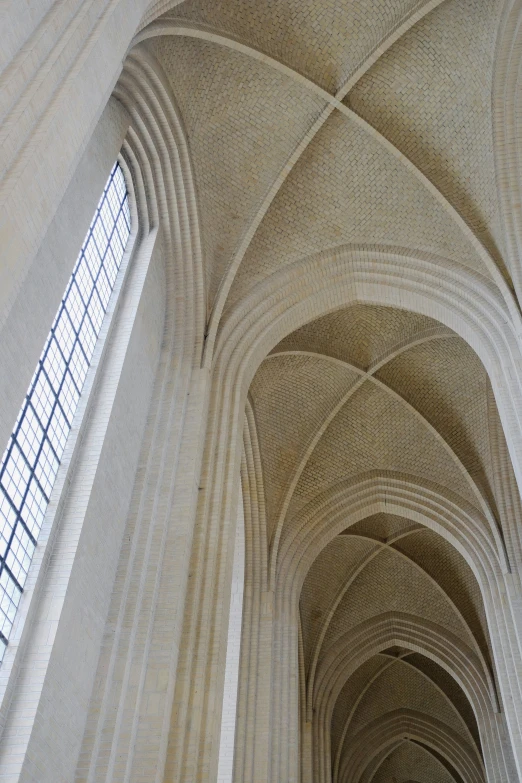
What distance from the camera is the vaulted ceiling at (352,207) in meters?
11.7

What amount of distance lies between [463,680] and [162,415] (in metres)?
12.3

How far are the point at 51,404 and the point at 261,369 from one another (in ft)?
24.8

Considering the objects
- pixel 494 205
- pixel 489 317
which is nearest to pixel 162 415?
pixel 489 317

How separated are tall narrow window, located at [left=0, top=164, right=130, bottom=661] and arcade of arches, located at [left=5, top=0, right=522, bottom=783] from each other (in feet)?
0.61

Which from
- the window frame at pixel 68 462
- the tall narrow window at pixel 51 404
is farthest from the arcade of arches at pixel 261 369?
the tall narrow window at pixel 51 404

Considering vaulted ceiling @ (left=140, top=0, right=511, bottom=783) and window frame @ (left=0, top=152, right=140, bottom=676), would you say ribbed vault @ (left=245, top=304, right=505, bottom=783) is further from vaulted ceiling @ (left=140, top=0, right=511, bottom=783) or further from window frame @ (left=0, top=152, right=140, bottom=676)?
window frame @ (left=0, top=152, right=140, bottom=676)

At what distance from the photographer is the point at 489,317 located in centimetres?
1187

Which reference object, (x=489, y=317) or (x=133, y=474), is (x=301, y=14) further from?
(x=133, y=474)

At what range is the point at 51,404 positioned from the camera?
8.38m

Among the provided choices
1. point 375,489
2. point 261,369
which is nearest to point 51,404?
point 261,369

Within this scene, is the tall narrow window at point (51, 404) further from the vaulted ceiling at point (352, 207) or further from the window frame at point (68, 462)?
the vaulted ceiling at point (352, 207)

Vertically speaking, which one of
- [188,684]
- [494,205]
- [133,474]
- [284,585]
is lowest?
[188,684]

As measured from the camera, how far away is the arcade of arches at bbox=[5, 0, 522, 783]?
7.32 metres

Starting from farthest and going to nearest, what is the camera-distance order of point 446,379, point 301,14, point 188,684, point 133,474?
point 446,379
point 301,14
point 133,474
point 188,684
